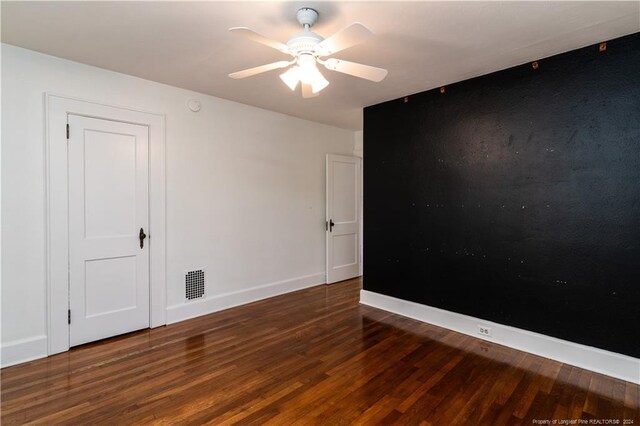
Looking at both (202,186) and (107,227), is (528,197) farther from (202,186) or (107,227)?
(107,227)

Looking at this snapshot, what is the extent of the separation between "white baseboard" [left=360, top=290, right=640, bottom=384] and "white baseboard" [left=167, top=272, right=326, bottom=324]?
4.61ft

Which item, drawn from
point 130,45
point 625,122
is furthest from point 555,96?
point 130,45

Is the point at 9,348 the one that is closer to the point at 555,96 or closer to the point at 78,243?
the point at 78,243

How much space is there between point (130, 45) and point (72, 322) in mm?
2534

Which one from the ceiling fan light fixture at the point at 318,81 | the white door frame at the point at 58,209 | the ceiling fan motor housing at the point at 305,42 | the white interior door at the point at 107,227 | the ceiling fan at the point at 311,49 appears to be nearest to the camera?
the ceiling fan at the point at 311,49

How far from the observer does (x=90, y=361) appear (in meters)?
2.69

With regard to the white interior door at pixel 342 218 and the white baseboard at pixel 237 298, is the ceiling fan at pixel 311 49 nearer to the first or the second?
the white baseboard at pixel 237 298

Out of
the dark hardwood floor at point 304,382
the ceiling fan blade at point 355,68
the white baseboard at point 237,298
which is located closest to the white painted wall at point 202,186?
the white baseboard at point 237,298

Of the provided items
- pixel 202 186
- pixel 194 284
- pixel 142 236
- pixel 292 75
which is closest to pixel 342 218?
pixel 202 186

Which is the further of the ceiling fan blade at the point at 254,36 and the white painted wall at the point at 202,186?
the white painted wall at the point at 202,186

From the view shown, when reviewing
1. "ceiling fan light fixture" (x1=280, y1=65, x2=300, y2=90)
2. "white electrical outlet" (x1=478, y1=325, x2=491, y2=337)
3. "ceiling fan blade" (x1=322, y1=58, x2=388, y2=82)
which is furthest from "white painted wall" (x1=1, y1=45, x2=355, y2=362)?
"white electrical outlet" (x1=478, y1=325, x2=491, y2=337)

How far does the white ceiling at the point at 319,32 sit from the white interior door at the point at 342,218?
6.74 feet

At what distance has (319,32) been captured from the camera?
233 cm

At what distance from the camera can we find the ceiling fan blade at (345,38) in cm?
171
